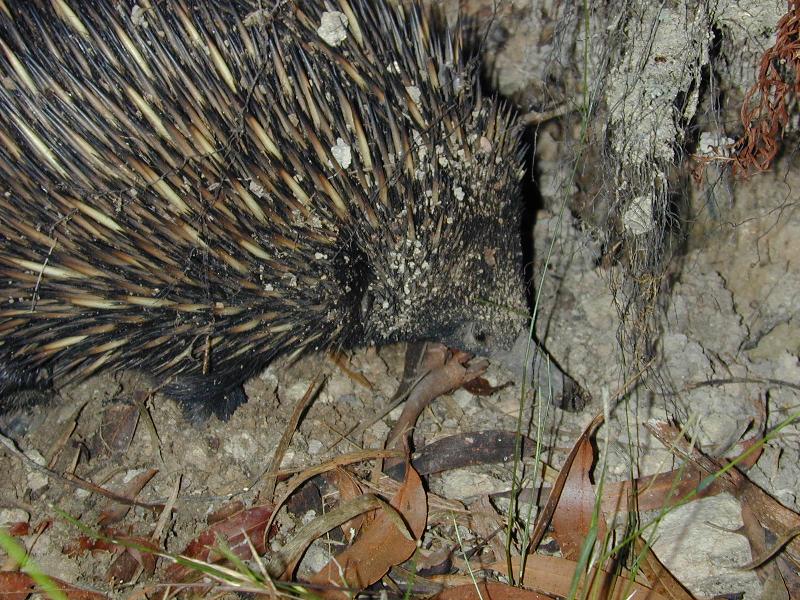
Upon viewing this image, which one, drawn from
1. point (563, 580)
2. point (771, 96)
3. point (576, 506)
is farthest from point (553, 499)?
point (771, 96)

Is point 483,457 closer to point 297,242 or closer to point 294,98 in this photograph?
point 297,242

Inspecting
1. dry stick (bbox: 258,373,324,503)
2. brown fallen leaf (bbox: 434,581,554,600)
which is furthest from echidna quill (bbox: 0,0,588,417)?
brown fallen leaf (bbox: 434,581,554,600)

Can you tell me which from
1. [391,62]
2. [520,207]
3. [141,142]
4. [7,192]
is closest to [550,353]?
[520,207]

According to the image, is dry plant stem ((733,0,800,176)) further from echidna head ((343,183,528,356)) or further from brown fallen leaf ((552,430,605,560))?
brown fallen leaf ((552,430,605,560))

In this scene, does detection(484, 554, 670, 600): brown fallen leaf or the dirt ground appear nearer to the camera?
detection(484, 554, 670, 600): brown fallen leaf

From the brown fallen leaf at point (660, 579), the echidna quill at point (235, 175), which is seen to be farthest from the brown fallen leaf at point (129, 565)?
the brown fallen leaf at point (660, 579)

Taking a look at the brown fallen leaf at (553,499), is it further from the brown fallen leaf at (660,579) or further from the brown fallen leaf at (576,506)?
the brown fallen leaf at (660,579)
